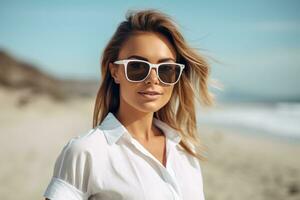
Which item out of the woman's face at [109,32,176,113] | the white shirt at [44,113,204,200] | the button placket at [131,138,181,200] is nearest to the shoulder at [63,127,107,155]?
the white shirt at [44,113,204,200]

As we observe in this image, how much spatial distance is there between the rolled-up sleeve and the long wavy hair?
42 centimetres

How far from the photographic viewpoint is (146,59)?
6.26ft

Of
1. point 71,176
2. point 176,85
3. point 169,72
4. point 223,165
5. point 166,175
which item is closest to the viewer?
point 71,176

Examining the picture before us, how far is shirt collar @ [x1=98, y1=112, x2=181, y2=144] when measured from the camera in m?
1.80

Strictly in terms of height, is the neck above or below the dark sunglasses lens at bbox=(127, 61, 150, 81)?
below

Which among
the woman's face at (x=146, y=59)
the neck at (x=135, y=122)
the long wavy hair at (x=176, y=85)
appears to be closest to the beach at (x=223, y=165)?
the long wavy hair at (x=176, y=85)

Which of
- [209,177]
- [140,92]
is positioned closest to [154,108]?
[140,92]

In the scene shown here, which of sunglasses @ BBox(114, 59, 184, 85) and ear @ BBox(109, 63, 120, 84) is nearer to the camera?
sunglasses @ BBox(114, 59, 184, 85)

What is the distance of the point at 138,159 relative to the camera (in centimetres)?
179

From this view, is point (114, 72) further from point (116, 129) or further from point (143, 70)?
point (116, 129)

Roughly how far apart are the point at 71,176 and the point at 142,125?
1.50 feet

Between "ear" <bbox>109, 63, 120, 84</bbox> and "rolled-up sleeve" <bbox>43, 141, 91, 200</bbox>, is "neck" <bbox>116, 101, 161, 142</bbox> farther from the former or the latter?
"rolled-up sleeve" <bbox>43, 141, 91, 200</bbox>

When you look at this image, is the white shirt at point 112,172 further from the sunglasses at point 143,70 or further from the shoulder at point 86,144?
the sunglasses at point 143,70

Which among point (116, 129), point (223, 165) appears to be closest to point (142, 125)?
point (116, 129)
